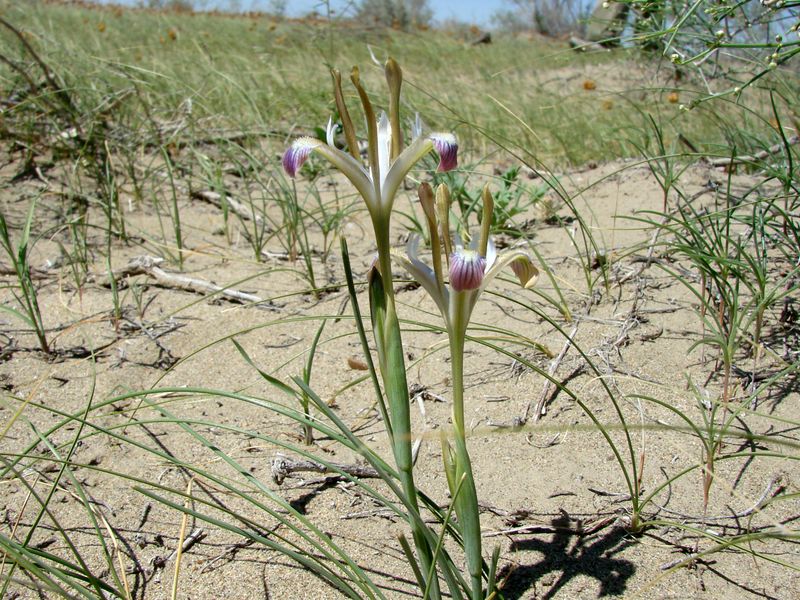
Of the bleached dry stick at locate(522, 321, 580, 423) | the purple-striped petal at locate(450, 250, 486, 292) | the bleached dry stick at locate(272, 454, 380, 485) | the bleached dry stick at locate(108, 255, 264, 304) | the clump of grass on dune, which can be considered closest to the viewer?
the purple-striped petal at locate(450, 250, 486, 292)

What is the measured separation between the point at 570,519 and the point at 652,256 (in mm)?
1104

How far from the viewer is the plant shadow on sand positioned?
48.2 inches

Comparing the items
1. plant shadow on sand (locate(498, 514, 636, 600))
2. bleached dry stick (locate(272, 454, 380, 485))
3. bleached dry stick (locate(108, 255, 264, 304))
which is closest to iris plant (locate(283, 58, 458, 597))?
plant shadow on sand (locate(498, 514, 636, 600))

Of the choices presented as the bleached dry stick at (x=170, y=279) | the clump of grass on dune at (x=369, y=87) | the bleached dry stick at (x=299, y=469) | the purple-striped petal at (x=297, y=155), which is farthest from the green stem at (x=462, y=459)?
the bleached dry stick at (x=170, y=279)

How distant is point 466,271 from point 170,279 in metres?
1.79

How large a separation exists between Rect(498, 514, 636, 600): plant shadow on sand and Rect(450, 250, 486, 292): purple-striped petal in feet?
2.05

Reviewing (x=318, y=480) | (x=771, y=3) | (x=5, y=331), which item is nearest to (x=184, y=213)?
(x=5, y=331)

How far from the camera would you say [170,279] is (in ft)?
7.94

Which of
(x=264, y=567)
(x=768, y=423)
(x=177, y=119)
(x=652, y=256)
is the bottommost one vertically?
(x=264, y=567)

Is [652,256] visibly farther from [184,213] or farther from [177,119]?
[177,119]

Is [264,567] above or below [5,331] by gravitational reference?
below

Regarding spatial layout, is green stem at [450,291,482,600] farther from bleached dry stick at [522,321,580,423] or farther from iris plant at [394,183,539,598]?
bleached dry stick at [522,321,580,423]

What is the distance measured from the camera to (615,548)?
50.7 inches

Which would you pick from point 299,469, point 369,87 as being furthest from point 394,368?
point 369,87
